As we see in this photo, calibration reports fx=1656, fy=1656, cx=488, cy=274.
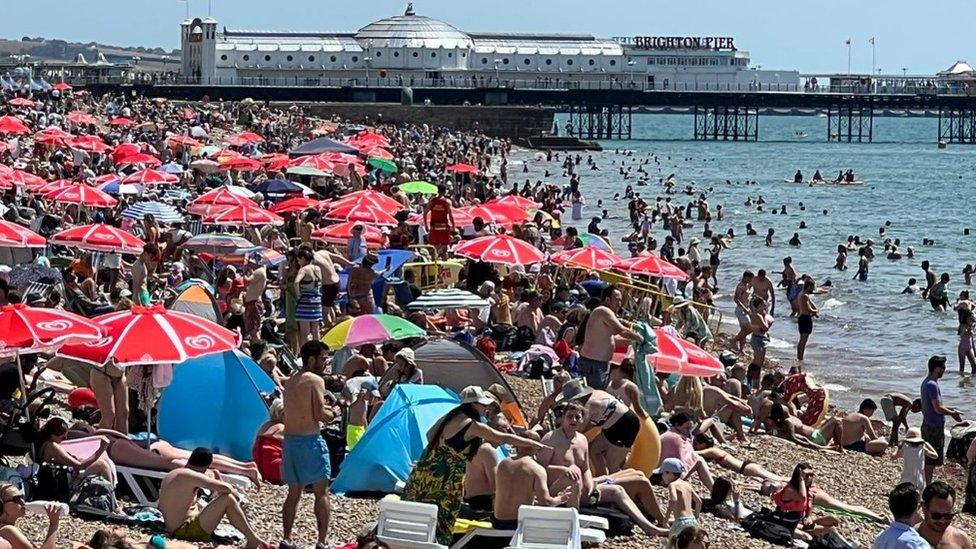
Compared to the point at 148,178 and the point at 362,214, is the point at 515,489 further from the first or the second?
the point at 148,178

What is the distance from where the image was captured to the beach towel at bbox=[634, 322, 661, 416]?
11906 mm

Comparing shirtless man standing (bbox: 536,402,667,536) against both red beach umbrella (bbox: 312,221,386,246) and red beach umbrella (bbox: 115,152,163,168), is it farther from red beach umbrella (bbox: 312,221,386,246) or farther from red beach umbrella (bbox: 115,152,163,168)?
red beach umbrella (bbox: 115,152,163,168)

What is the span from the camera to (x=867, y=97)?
9831 cm

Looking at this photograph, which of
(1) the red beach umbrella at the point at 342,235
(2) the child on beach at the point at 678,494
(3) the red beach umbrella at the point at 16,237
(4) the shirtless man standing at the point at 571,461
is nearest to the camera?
→ (4) the shirtless man standing at the point at 571,461

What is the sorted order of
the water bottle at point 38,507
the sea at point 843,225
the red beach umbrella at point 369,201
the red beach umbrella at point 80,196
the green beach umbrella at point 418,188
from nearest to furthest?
1. the water bottle at point 38,507
2. the red beach umbrella at point 80,196
3. the red beach umbrella at point 369,201
4. the sea at point 843,225
5. the green beach umbrella at point 418,188

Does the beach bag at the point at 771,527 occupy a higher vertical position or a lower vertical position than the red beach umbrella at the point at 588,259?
lower

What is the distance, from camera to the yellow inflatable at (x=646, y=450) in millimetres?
10172

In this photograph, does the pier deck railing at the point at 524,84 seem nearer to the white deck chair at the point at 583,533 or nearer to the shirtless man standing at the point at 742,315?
the shirtless man standing at the point at 742,315

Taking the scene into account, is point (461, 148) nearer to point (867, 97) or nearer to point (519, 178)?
point (519, 178)

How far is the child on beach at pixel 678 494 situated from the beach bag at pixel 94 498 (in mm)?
3027

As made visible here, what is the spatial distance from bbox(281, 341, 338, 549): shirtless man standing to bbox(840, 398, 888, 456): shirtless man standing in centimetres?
676

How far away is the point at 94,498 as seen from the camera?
861cm

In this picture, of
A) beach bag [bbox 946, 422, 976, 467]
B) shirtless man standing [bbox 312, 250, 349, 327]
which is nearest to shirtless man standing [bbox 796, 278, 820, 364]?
beach bag [bbox 946, 422, 976, 467]

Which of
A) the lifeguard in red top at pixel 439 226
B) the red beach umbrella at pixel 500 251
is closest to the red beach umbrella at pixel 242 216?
the lifeguard in red top at pixel 439 226
